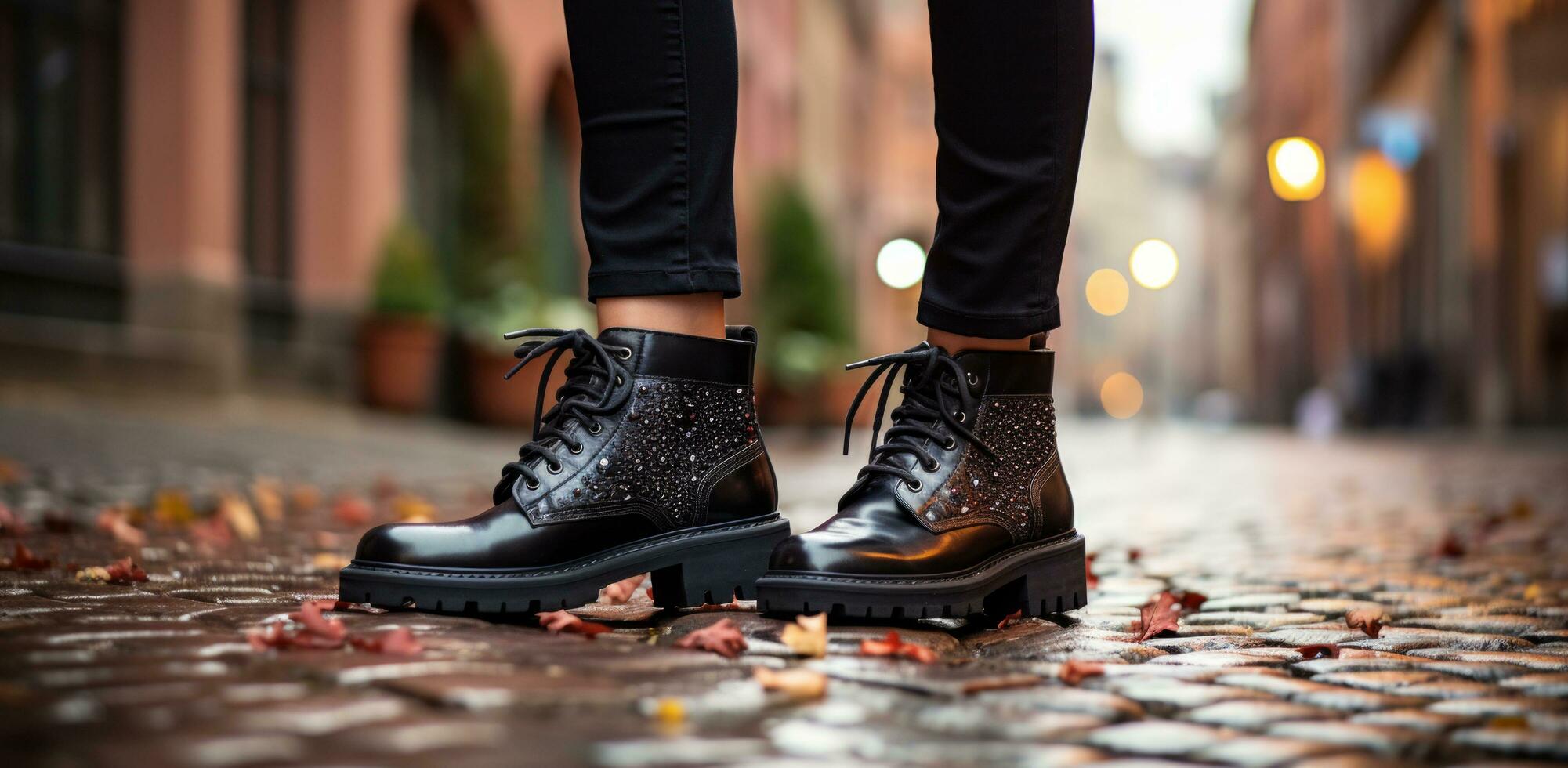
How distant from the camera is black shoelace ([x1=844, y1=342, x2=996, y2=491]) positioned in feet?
6.08

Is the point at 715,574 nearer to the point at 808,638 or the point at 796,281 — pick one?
the point at 808,638

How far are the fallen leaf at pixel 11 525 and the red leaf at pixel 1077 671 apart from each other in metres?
2.38

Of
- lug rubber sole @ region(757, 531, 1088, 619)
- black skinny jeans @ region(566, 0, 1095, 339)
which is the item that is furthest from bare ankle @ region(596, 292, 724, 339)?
lug rubber sole @ region(757, 531, 1088, 619)

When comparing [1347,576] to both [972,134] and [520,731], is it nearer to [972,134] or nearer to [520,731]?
[972,134]

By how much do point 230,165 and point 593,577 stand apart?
896 cm

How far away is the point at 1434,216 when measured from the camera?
20.0 meters

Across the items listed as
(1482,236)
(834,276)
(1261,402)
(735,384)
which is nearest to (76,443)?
(735,384)

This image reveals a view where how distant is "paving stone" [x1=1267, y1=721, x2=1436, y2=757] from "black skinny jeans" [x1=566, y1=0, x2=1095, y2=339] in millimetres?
734

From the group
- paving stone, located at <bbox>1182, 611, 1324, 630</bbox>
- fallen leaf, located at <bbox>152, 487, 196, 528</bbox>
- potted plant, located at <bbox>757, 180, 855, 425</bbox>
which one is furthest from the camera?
potted plant, located at <bbox>757, 180, 855, 425</bbox>

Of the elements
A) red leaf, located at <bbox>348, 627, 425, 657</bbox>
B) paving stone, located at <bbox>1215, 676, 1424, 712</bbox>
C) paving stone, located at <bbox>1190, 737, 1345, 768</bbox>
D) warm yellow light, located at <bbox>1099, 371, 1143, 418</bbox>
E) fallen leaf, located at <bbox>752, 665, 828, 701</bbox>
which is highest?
red leaf, located at <bbox>348, 627, 425, 657</bbox>

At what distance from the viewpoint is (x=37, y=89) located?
347 inches

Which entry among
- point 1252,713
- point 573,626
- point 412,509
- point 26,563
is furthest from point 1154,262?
point 1252,713

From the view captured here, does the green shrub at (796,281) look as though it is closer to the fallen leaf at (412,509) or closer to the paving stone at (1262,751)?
the fallen leaf at (412,509)

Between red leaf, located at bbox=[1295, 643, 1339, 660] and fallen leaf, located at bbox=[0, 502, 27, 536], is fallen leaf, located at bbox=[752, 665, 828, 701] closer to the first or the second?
red leaf, located at bbox=[1295, 643, 1339, 660]
